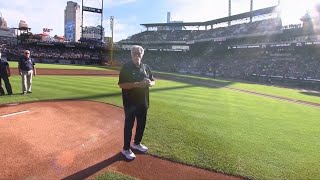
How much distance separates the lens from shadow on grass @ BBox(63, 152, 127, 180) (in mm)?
5102

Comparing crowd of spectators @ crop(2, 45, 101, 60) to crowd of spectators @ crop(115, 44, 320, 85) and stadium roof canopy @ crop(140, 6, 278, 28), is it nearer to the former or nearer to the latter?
crowd of spectators @ crop(115, 44, 320, 85)

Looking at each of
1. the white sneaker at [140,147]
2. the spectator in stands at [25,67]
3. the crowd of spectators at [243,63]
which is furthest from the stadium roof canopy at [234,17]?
the white sneaker at [140,147]

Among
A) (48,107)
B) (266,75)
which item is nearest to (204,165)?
(48,107)

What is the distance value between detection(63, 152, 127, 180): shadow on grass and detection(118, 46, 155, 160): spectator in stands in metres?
0.16

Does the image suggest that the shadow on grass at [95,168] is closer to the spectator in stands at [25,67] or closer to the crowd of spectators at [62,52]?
the spectator in stands at [25,67]

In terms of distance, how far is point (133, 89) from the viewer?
5855mm

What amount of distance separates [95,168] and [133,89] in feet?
5.06

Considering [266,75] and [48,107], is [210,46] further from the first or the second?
[48,107]

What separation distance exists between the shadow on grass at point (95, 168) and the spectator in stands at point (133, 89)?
16 cm

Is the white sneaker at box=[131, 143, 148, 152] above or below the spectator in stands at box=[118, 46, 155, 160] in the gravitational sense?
below

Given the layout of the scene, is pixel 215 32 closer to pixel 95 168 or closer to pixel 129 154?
pixel 129 154

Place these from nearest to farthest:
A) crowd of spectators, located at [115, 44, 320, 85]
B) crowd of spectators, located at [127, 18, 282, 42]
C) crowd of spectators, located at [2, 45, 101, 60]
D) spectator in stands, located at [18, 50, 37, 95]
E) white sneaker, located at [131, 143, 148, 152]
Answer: white sneaker, located at [131, 143, 148, 152] → spectator in stands, located at [18, 50, 37, 95] → crowd of spectators, located at [115, 44, 320, 85] → crowd of spectators, located at [127, 18, 282, 42] → crowd of spectators, located at [2, 45, 101, 60]

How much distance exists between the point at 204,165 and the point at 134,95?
5.90 feet

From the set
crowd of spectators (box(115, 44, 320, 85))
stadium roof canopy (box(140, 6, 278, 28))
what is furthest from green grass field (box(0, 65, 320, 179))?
stadium roof canopy (box(140, 6, 278, 28))
